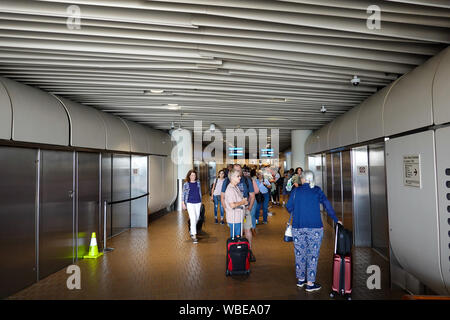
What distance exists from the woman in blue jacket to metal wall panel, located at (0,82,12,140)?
3809mm

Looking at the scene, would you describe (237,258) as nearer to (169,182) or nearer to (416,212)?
(416,212)

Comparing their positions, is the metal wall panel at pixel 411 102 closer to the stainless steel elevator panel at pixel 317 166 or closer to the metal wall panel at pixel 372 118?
the metal wall panel at pixel 372 118

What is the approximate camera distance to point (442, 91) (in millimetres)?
3008

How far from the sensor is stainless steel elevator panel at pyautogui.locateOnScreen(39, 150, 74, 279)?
4.67 meters

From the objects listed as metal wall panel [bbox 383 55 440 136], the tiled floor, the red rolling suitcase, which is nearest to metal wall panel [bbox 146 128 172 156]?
the tiled floor

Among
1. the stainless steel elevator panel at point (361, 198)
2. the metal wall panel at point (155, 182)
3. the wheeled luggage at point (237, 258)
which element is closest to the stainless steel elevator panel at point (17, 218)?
the wheeled luggage at point (237, 258)

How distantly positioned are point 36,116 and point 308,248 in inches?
169

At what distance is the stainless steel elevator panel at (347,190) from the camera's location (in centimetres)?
670

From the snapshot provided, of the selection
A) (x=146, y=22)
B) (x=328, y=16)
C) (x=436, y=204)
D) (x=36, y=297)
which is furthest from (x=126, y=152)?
(x=436, y=204)

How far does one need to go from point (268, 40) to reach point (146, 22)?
1.36 m

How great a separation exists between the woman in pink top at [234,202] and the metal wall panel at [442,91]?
2903 mm

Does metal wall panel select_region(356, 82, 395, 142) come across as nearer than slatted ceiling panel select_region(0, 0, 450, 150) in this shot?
No

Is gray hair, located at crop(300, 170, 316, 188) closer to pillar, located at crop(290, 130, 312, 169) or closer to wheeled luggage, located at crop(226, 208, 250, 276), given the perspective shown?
wheeled luggage, located at crop(226, 208, 250, 276)

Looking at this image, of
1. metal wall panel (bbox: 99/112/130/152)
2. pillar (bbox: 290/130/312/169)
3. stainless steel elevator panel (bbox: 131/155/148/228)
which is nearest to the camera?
metal wall panel (bbox: 99/112/130/152)
